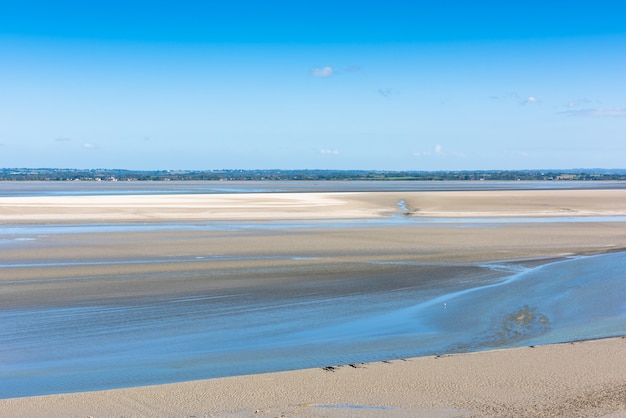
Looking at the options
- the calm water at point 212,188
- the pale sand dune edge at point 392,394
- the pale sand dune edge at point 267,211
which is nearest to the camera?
the pale sand dune edge at point 392,394

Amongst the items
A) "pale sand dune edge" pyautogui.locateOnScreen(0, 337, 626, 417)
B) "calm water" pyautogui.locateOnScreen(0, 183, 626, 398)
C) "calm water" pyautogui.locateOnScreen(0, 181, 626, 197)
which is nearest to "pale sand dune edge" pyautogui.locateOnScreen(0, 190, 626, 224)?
"calm water" pyautogui.locateOnScreen(0, 183, 626, 398)

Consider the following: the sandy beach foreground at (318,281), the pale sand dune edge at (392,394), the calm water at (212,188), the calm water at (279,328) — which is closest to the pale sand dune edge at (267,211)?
the sandy beach foreground at (318,281)

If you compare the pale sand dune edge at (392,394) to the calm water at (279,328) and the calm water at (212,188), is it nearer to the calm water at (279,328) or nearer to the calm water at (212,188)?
the calm water at (279,328)

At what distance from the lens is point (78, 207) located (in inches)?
1753

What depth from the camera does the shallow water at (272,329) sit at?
9383 mm

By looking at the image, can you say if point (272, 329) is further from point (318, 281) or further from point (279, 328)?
point (318, 281)

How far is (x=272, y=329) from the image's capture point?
11719 millimetres

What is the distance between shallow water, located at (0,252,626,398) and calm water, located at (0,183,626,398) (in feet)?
0.07

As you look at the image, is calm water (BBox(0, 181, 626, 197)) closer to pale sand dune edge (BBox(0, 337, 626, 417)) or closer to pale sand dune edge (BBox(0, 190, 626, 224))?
pale sand dune edge (BBox(0, 190, 626, 224))

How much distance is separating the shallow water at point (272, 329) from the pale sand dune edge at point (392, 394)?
759mm

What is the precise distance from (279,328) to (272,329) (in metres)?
0.14

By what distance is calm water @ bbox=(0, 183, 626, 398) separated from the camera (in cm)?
941

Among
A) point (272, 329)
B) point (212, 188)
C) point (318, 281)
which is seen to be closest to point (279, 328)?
point (272, 329)

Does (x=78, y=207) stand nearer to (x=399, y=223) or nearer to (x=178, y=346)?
(x=399, y=223)
